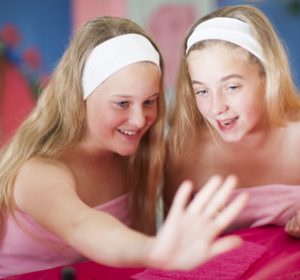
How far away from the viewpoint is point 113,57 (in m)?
0.96

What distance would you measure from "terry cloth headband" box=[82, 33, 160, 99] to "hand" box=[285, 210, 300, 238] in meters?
0.34

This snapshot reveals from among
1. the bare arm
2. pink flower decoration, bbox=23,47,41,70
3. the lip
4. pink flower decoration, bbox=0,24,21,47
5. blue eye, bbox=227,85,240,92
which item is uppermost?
pink flower decoration, bbox=0,24,21,47

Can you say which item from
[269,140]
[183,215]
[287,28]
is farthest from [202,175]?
[287,28]

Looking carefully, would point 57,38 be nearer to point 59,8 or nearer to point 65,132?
point 59,8

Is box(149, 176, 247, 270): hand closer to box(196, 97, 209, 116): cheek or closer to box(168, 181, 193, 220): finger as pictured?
box(168, 181, 193, 220): finger

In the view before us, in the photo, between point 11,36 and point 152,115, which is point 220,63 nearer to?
point 152,115

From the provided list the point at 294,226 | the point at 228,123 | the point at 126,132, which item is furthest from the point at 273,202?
the point at 126,132

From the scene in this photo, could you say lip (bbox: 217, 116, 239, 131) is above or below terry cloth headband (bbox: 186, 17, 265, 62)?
below

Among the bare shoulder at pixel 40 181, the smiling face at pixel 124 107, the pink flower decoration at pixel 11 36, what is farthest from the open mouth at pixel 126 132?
the pink flower decoration at pixel 11 36

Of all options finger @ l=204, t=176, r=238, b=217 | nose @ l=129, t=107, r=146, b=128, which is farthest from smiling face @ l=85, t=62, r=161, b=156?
finger @ l=204, t=176, r=238, b=217

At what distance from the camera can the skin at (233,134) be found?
961 millimetres

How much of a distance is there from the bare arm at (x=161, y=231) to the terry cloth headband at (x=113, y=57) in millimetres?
219

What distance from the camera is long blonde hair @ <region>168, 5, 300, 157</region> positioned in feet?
3.25

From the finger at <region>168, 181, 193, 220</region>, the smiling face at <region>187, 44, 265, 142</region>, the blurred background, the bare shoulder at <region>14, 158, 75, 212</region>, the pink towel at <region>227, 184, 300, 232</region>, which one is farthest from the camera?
the blurred background
